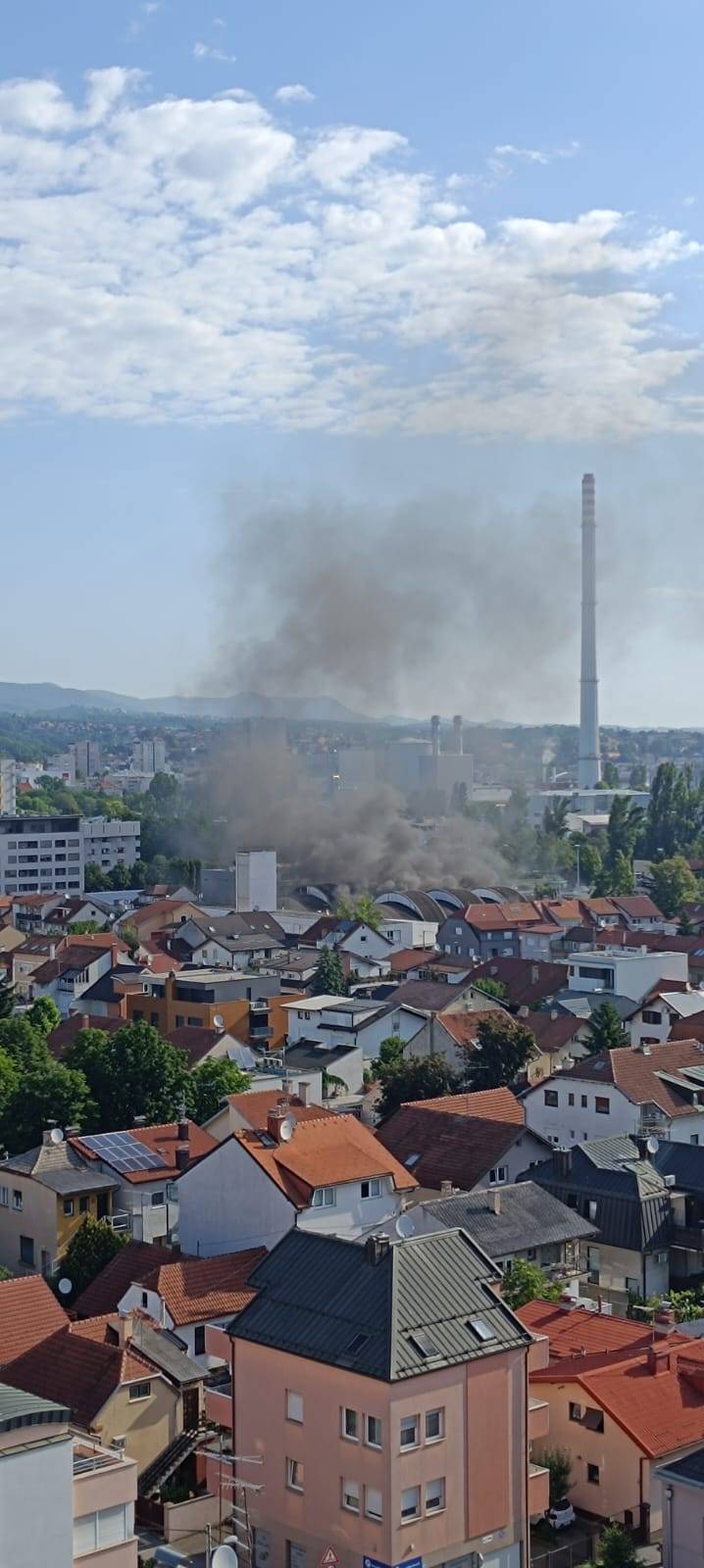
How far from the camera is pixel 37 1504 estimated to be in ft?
26.5

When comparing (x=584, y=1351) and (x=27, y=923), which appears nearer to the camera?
(x=584, y=1351)

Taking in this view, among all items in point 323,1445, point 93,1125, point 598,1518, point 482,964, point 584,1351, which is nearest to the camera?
point 323,1445

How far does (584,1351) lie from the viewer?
12.1 meters

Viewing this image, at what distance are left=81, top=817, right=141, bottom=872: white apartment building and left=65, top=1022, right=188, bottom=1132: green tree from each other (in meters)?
38.9

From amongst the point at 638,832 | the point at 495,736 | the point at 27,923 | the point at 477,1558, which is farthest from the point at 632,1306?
the point at 495,736

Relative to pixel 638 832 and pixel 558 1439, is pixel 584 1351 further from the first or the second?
pixel 638 832

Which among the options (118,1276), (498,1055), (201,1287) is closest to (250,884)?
(498,1055)

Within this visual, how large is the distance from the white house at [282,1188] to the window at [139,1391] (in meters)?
3.39

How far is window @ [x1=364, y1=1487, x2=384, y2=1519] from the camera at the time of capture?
9.28 m

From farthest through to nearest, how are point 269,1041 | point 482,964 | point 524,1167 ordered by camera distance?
1. point 482,964
2. point 269,1041
3. point 524,1167

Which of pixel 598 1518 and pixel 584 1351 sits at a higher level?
pixel 584 1351

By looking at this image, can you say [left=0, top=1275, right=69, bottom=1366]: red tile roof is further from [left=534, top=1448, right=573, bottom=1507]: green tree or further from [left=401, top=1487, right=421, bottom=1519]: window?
[left=401, top=1487, right=421, bottom=1519]: window

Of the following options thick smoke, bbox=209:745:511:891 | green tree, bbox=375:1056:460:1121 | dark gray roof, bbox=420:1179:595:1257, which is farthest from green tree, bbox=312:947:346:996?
thick smoke, bbox=209:745:511:891

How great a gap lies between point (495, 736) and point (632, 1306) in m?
85.4
